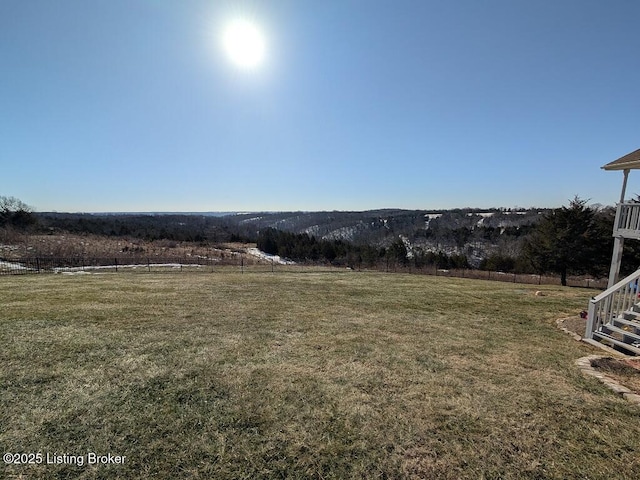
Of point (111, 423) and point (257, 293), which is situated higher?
point (111, 423)

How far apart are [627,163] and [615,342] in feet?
15.4

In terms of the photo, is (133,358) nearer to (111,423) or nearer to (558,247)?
(111,423)

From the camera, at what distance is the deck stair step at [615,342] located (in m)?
5.57

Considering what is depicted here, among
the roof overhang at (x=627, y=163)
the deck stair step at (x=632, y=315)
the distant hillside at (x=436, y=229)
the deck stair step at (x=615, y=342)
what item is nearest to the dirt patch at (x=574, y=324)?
A: the deck stair step at (x=615, y=342)

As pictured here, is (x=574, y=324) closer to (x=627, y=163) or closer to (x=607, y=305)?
(x=607, y=305)

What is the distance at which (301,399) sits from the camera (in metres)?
3.81

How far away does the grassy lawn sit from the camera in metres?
2.79

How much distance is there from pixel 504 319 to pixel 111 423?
849cm

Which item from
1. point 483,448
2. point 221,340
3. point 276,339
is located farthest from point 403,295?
point 483,448

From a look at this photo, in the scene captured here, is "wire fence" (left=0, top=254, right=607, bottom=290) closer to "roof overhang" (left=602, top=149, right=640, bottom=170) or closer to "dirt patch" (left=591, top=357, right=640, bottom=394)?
"roof overhang" (left=602, top=149, right=640, bottom=170)

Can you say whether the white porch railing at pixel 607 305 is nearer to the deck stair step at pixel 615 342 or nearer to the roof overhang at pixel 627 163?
the deck stair step at pixel 615 342

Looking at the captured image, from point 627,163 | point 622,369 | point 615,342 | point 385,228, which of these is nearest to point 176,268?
point 615,342

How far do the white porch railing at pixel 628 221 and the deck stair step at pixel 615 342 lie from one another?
2.46 metres

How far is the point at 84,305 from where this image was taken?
8.15 metres
